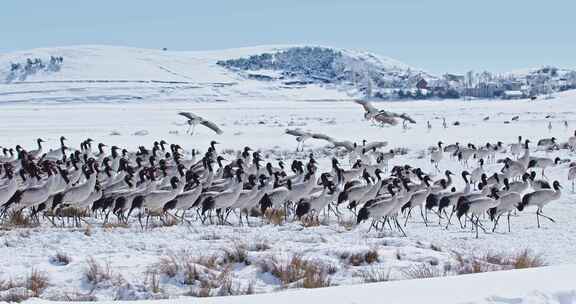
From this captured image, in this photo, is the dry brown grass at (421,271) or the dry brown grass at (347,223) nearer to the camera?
the dry brown grass at (421,271)

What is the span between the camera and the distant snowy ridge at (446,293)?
7547 millimetres

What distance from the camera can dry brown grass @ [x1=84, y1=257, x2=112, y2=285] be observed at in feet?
33.8

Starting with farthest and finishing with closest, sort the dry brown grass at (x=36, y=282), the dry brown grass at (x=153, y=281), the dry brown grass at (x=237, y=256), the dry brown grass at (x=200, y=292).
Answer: the dry brown grass at (x=237, y=256), the dry brown grass at (x=153, y=281), the dry brown grass at (x=36, y=282), the dry brown grass at (x=200, y=292)

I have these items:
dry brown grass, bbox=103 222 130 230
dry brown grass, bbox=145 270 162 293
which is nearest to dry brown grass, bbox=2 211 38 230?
dry brown grass, bbox=103 222 130 230

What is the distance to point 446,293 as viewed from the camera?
779 cm

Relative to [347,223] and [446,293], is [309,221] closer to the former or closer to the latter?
[347,223]

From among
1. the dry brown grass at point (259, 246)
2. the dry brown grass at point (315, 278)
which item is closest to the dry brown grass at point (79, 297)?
the dry brown grass at point (315, 278)

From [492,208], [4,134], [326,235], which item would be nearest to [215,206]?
[326,235]

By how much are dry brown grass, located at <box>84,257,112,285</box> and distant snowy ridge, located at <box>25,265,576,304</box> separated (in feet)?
7.41

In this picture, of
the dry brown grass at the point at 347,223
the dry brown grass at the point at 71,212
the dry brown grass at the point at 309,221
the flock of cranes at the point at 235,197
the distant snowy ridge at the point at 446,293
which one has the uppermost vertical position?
the distant snowy ridge at the point at 446,293

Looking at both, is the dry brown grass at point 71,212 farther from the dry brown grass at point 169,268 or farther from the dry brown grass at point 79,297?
the dry brown grass at point 79,297

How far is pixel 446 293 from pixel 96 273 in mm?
4861

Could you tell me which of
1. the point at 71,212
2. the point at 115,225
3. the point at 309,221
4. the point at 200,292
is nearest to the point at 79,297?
the point at 200,292

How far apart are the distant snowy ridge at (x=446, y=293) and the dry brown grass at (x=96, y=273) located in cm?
226
